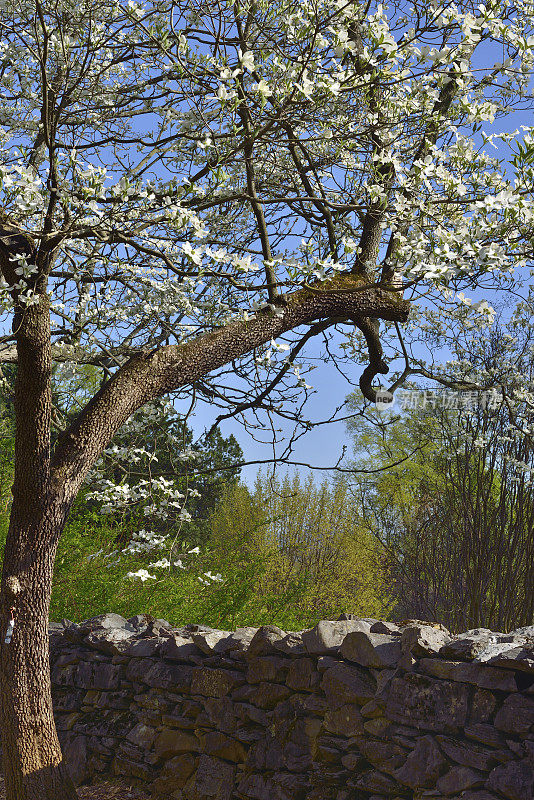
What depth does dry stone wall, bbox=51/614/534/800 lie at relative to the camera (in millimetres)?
3084

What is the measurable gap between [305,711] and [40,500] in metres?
1.92

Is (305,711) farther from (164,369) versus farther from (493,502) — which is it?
(493,502)

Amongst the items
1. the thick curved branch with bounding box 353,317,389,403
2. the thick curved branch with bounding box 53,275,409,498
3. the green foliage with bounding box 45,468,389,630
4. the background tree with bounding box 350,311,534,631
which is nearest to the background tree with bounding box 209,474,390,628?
the green foliage with bounding box 45,468,389,630

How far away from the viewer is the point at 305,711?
386 centimetres

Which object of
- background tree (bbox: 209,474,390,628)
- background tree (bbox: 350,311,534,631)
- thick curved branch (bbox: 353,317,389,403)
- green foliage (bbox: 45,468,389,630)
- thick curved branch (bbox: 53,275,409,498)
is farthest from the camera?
background tree (bbox: 209,474,390,628)

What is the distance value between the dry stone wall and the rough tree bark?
3.19 ft

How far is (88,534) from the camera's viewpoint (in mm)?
7316

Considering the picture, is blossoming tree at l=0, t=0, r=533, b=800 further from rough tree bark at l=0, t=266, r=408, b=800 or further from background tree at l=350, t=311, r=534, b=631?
background tree at l=350, t=311, r=534, b=631

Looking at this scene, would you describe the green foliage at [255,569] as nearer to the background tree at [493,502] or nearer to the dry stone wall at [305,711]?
the dry stone wall at [305,711]

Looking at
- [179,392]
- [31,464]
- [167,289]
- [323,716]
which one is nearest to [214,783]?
[323,716]

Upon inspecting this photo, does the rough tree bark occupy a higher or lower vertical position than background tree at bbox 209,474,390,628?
lower

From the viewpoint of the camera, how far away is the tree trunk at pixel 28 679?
3635 mm

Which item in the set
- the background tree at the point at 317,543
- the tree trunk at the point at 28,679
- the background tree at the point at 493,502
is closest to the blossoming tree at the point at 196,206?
the tree trunk at the point at 28,679

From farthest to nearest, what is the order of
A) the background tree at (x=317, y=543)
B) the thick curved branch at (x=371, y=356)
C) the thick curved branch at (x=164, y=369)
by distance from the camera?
the background tree at (x=317, y=543), the thick curved branch at (x=371, y=356), the thick curved branch at (x=164, y=369)
